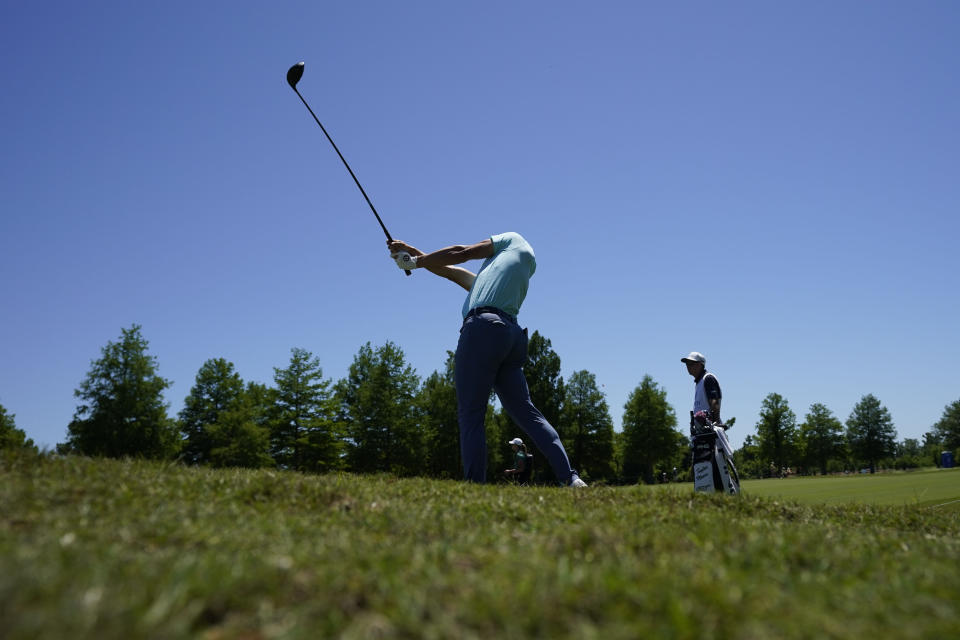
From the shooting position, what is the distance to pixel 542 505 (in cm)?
441

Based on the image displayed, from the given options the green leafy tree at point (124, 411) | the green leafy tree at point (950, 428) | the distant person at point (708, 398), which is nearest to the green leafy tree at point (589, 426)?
the green leafy tree at point (124, 411)

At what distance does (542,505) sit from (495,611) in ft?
8.80

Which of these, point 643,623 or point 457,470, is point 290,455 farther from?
point 643,623

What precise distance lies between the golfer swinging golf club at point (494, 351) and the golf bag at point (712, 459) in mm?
2826

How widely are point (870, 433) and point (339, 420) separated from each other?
237 feet

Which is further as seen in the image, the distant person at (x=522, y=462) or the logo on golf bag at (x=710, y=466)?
the distant person at (x=522, y=462)

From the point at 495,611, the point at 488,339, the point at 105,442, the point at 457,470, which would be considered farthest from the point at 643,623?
the point at 457,470

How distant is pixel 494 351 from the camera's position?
6262 millimetres

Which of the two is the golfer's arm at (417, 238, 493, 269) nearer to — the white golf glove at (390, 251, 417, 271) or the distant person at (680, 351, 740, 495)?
the white golf glove at (390, 251, 417, 271)

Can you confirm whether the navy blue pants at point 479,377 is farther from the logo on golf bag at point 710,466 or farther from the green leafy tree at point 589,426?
the green leafy tree at point 589,426

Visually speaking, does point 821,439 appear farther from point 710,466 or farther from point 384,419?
point 710,466

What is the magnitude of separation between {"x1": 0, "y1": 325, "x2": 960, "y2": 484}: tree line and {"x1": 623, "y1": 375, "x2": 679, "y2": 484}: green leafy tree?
4.1 inches

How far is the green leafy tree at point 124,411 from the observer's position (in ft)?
108

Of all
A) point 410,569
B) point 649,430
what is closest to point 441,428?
point 649,430
